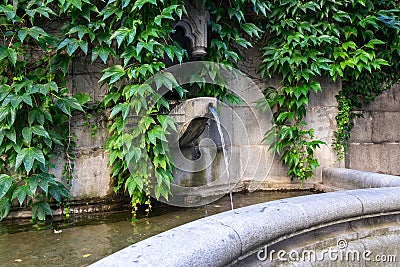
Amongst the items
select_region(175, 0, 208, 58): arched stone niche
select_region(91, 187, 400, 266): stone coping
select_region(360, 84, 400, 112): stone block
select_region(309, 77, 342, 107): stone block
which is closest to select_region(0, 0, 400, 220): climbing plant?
select_region(175, 0, 208, 58): arched stone niche

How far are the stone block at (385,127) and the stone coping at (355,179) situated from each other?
125 cm

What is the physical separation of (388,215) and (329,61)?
223 centimetres

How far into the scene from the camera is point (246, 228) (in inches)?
48.8

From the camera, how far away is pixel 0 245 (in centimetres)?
209

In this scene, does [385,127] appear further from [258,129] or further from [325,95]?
[258,129]

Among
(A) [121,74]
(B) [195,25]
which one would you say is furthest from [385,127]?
(A) [121,74]

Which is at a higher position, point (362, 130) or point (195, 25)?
point (195, 25)

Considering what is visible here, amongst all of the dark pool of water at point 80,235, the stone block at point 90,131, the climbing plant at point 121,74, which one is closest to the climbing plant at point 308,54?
the climbing plant at point 121,74

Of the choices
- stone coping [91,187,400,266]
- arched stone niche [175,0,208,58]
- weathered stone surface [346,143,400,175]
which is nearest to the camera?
stone coping [91,187,400,266]

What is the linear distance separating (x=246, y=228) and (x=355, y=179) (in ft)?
7.04

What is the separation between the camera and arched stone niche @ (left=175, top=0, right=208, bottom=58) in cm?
319

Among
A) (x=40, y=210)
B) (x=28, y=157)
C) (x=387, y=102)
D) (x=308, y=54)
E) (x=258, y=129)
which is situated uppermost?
(x=308, y=54)

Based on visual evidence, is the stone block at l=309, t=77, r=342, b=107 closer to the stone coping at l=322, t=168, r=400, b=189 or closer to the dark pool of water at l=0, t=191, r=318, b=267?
the stone coping at l=322, t=168, r=400, b=189

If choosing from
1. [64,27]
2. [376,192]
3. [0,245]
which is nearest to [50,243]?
[0,245]
